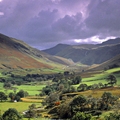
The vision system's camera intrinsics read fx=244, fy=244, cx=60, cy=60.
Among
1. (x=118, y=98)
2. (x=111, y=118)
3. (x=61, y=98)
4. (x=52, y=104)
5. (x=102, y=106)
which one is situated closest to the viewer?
(x=111, y=118)

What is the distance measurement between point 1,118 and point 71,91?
94.7 m

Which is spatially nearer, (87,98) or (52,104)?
(87,98)

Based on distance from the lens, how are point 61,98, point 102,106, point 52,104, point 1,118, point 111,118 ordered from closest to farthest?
point 111,118
point 1,118
point 102,106
point 52,104
point 61,98

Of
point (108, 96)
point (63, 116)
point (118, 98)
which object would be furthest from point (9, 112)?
point (118, 98)

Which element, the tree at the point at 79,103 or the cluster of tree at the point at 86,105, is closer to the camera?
the cluster of tree at the point at 86,105

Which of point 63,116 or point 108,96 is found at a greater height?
point 108,96

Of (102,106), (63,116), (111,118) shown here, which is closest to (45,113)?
(63,116)

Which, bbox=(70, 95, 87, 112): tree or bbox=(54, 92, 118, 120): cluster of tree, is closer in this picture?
bbox=(54, 92, 118, 120): cluster of tree

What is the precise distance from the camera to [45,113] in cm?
15000

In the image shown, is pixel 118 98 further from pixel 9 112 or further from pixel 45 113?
pixel 9 112

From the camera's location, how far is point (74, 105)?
14325 cm

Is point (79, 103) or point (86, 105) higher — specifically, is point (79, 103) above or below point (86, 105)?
above

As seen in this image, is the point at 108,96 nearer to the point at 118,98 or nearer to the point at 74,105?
the point at 118,98

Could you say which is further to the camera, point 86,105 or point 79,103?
point 86,105
